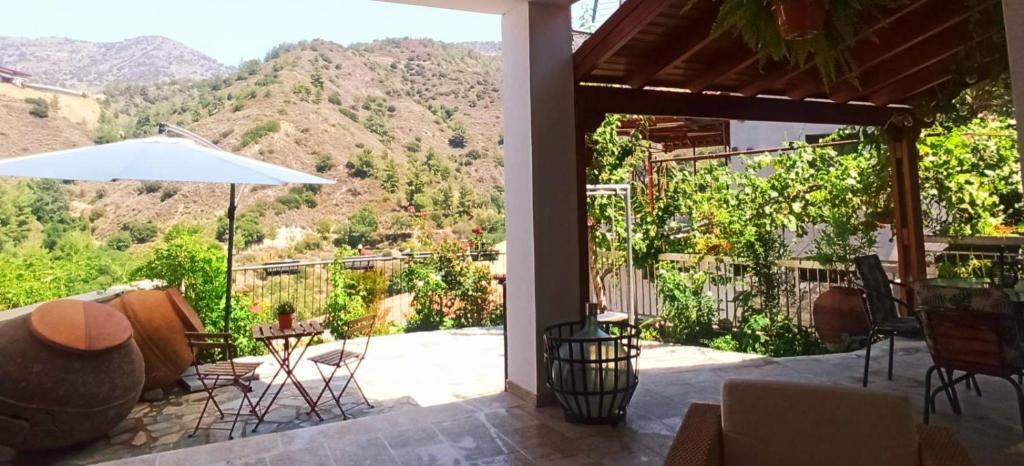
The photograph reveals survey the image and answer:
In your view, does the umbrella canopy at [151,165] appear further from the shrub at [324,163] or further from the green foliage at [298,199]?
the shrub at [324,163]

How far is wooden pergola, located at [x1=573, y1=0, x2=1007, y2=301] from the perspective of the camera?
10.6 ft

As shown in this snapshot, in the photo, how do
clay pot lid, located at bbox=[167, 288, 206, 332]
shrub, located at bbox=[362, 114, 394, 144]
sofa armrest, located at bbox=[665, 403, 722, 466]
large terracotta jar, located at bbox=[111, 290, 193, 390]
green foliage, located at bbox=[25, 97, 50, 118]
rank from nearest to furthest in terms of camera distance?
sofa armrest, located at bbox=[665, 403, 722, 466], large terracotta jar, located at bbox=[111, 290, 193, 390], clay pot lid, located at bbox=[167, 288, 206, 332], green foliage, located at bbox=[25, 97, 50, 118], shrub, located at bbox=[362, 114, 394, 144]

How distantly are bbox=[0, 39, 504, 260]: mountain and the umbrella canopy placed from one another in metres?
14.1

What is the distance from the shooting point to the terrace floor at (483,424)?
268 cm

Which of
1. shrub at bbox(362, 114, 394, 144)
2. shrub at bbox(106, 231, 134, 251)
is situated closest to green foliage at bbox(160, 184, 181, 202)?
shrub at bbox(106, 231, 134, 251)

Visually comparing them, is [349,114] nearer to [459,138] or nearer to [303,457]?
[459,138]

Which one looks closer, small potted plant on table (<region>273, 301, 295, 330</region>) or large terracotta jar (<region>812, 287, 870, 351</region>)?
small potted plant on table (<region>273, 301, 295, 330</region>)

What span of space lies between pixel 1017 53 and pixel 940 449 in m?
1.04

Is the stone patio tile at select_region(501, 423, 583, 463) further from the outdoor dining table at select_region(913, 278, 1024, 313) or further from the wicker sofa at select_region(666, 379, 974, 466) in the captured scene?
the outdoor dining table at select_region(913, 278, 1024, 313)

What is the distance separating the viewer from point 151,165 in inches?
159

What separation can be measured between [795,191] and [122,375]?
6527 millimetres

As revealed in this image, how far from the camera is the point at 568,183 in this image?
11.5 ft

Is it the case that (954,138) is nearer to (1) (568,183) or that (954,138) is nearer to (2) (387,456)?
(1) (568,183)

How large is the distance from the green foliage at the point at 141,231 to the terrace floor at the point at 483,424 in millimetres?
17279
